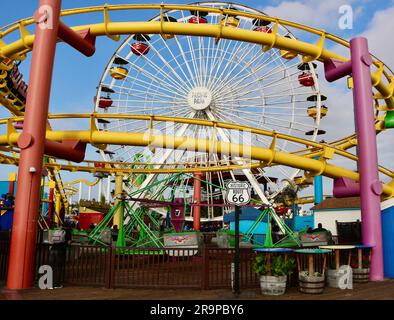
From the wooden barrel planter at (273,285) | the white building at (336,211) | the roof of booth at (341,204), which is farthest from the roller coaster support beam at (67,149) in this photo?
the roof of booth at (341,204)

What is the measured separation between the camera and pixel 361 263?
962 cm

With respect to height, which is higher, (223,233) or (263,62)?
(263,62)

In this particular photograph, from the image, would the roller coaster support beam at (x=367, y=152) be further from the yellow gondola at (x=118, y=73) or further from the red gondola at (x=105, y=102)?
the yellow gondola at (x=118, y=73)

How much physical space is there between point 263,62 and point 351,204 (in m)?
10.6

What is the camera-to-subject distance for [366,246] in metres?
9.46

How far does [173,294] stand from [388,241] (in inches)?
230

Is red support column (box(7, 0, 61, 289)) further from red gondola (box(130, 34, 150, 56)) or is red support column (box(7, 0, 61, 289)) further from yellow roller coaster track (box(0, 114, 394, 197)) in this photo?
red gondola (box(130, 34, 150, 56))

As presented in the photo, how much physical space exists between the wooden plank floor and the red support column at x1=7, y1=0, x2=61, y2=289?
0.55 m

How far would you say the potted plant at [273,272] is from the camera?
773cm

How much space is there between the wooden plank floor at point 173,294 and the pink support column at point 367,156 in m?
1.75

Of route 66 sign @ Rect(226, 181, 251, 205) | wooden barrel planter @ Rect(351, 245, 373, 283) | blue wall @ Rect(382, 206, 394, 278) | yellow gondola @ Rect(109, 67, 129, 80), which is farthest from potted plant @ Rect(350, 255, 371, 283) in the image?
yellow gondola @ Rect(109, 67, 129, 80)

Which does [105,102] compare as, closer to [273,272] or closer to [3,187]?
[3,187]
